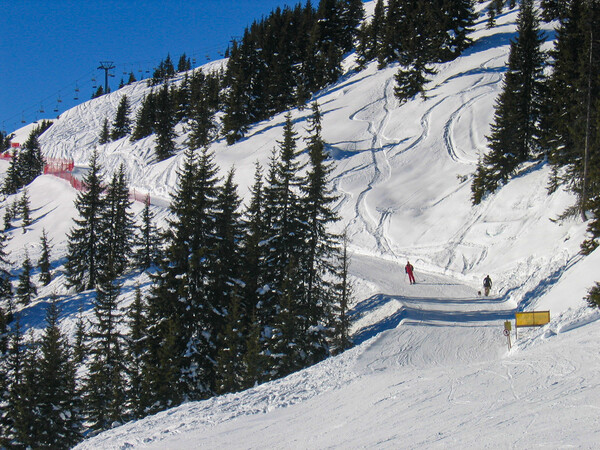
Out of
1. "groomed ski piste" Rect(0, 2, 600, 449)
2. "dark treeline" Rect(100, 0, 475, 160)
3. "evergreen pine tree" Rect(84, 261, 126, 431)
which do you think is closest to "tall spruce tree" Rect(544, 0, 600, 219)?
"groomed ski piste" Rect(0, 2, 600, 449)

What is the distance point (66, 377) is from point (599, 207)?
74.1ft

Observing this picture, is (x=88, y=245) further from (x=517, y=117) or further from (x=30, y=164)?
(x=30, y=164)

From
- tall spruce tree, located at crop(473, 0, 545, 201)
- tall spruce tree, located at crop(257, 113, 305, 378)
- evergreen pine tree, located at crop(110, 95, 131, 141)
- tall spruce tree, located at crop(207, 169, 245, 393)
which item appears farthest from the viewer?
evergreen pine tree, located at crop(110, 95, 131, 141)

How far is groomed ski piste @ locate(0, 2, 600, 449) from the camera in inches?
336

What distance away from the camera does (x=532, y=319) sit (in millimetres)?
14125

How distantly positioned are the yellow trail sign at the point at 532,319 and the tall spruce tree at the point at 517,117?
20.6m

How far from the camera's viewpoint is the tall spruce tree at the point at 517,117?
32188 millimetres

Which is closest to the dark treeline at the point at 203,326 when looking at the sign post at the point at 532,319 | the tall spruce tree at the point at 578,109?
the sign post at the point at 532,319

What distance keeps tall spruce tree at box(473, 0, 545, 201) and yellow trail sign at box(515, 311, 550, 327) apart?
67.4 feet

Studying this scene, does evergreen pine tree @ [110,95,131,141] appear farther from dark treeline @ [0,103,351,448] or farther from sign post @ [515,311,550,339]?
sign post @ [515,311,550,339]

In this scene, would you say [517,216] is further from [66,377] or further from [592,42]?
[66,377]

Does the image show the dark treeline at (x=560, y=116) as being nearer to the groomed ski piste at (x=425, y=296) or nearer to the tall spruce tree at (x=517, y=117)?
the tall spruce tree at (x=517, y=117)

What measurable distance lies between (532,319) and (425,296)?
9739mm

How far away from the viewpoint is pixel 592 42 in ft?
81.7
